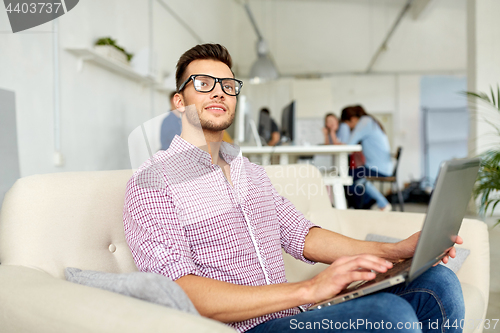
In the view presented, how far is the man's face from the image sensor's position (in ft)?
3.73

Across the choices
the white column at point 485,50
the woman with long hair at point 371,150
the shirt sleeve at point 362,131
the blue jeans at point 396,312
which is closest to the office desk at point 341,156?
the woman with long hair at point 371,150

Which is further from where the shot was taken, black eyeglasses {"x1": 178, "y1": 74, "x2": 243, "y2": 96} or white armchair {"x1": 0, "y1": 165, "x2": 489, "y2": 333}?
black eyeglasses {"x1": 178, "y1": 74, "x2": 243, "y2": 96}

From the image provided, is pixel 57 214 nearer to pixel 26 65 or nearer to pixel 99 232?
pixel 99 232

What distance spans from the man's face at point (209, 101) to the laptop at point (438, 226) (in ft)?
1.91

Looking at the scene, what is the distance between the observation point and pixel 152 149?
110 centimetres

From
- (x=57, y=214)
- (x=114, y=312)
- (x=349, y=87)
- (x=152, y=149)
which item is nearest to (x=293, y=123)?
(x=152, y=149)

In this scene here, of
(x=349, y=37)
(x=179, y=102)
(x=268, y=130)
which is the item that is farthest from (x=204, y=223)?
(x=349, y=37)

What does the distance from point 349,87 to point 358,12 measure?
1.71 m

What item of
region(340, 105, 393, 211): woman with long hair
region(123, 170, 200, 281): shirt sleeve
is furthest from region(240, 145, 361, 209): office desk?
region(123, 170, 200, 281): shirt sleeve

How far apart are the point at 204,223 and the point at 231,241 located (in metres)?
0.09
